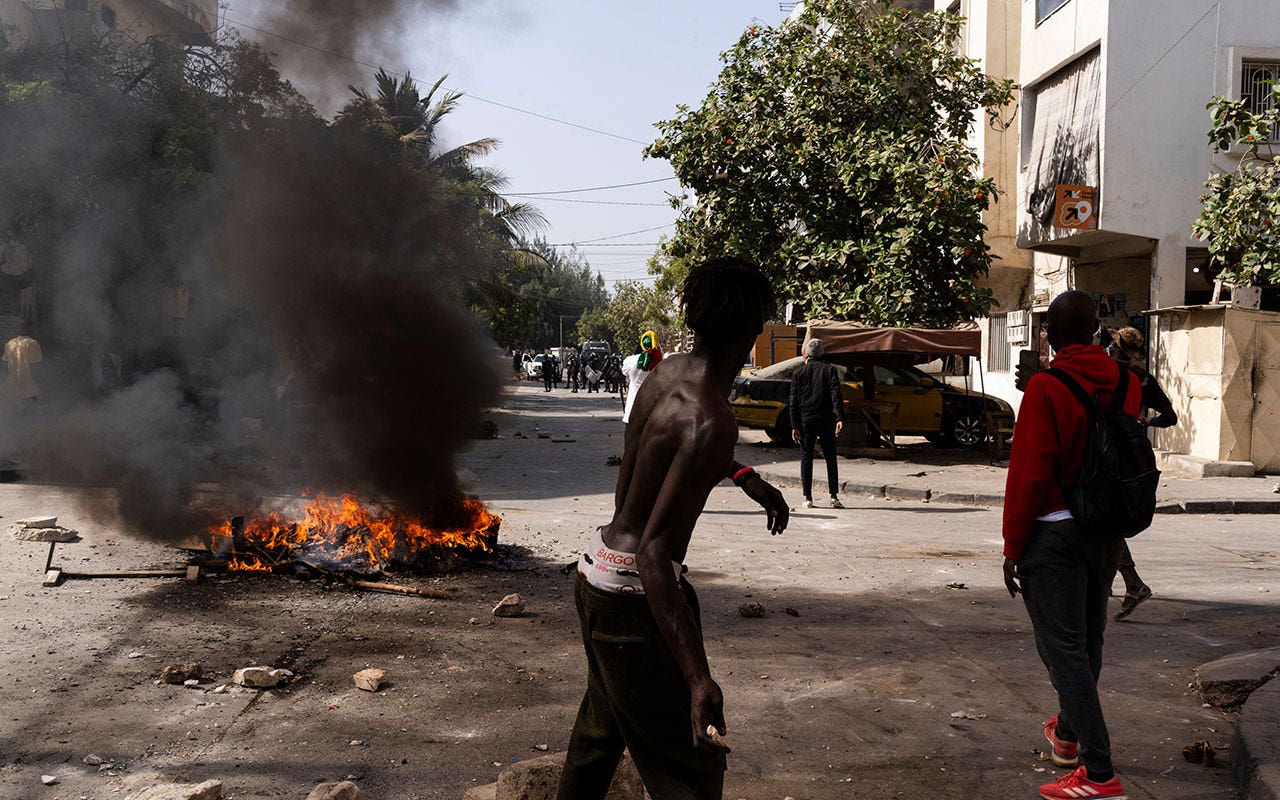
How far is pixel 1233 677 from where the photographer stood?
4.97 m

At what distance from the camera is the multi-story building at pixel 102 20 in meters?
14.3

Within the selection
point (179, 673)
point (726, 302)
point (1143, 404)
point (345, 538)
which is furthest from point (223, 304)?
point (726, 302)

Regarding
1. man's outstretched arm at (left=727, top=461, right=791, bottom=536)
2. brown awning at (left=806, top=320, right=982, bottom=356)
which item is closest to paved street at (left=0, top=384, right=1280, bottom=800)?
man's outstretched arm at (left=727, top=461, right=791, bottom=536)

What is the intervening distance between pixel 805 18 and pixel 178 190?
1065cm

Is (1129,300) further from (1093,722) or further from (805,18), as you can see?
(1093,722)

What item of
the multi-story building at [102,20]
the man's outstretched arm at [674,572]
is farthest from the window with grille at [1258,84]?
the man's outstretched arm at [674,572]

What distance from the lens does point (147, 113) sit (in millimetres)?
13344

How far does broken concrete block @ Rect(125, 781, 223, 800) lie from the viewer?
11.3ft

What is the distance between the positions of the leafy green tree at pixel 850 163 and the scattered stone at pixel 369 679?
13.1 m

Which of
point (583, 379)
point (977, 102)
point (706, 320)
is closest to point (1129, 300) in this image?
point (977, 102)

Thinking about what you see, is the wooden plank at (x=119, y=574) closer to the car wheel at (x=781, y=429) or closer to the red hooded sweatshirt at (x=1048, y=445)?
the red hooded sweatshirt at (x=1048, y=445)

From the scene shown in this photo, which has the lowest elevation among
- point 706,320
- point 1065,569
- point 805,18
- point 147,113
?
point 1065,569

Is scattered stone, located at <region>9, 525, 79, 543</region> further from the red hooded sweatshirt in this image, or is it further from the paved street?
the red hooded sweatshirt

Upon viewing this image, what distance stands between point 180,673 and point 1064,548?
380cm
